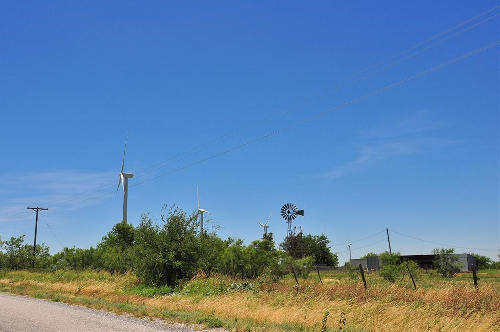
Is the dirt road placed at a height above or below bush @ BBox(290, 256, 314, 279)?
below

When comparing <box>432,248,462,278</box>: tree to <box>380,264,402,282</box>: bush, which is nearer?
<box>380,264,402,282</box>: bush

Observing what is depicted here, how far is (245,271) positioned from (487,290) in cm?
2105

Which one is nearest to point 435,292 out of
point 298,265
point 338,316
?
point 338,316

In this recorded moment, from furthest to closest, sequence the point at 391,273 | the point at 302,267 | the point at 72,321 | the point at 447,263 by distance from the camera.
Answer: the point at 447,263 → the point at 302,267 → the point at 391,273 → the point at 72,321

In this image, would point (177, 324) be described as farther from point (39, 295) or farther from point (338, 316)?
point (39, 295)

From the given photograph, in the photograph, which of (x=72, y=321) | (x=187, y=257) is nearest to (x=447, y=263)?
(x=187, y=257)

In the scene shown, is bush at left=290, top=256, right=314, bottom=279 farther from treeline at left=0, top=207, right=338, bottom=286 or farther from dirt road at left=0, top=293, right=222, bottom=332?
dirt road at left=0, top=293, right=222, bottom=332

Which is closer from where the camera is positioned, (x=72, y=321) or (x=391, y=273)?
(x=72, y=321)

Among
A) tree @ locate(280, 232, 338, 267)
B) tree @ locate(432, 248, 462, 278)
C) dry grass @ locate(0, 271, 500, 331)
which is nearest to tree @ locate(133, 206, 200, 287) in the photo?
dry grass @ locate(0, 271, 500, 331)

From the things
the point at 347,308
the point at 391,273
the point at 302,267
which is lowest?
the point at 347,308

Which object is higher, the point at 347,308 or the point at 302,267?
the point at 302,267

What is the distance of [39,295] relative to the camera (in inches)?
1093

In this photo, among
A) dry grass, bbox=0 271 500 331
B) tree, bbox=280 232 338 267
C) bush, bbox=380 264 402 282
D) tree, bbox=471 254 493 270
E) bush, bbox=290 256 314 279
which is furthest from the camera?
tree, bbox=280 232 338 267

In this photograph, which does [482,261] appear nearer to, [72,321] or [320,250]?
[320,250]
